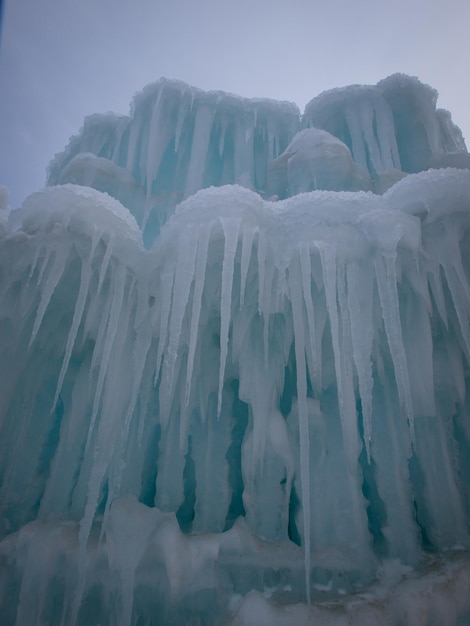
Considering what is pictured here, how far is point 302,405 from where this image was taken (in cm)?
384

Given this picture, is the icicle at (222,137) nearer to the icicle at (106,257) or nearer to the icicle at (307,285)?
the icicle at (106,257)

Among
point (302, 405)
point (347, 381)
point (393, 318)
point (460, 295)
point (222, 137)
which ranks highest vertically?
point (222, 137)

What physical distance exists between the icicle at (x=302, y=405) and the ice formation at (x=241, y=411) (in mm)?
25

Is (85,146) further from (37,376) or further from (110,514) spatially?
(110,514)

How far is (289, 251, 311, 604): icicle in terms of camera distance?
11.4 feet

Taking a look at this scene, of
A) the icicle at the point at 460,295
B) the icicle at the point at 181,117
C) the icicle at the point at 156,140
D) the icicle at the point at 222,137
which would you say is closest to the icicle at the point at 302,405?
the icicle at the point at 460,295

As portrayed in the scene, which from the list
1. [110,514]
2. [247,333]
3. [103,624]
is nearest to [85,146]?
[247,333]

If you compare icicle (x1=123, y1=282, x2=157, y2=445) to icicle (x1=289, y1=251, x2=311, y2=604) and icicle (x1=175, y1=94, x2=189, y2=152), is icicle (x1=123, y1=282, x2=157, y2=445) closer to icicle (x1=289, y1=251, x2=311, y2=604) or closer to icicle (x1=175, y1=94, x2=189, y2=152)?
Result: icicle (x1=289, y1=251, x2=311, y2=604)

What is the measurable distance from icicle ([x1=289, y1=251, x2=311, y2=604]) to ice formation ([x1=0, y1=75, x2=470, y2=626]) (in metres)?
0.02

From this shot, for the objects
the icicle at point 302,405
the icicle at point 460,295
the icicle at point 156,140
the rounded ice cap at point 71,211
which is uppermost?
the icicle at point 156,140

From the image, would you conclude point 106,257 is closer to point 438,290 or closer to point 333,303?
point 333,303

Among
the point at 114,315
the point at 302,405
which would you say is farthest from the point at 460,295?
the point at 114,315

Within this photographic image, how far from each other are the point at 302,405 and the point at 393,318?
1.36 m

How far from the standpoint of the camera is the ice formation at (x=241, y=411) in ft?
12.8
